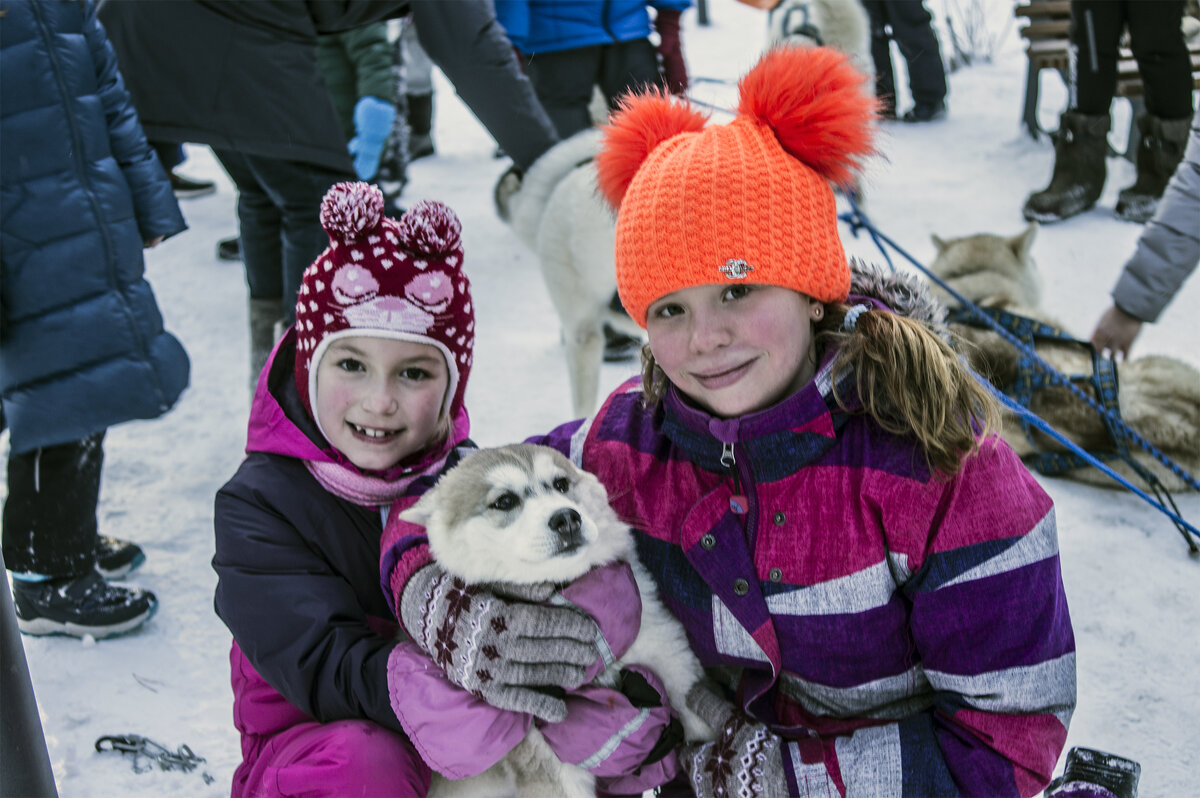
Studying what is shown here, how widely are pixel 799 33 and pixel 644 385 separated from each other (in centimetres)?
354

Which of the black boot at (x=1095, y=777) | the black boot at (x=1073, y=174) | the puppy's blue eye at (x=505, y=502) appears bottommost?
the black boot at (x=1073, y=174)

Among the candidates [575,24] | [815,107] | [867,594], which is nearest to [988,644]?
[867,594]

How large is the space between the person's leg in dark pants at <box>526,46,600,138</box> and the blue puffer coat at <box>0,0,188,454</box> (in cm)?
192

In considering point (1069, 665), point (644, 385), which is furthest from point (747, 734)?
point (644, 385)

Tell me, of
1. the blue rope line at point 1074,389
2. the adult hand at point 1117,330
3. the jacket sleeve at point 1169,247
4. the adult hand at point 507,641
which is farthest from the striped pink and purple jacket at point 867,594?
the adult hand at point 1117,330

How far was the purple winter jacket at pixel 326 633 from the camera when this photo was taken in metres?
1.38

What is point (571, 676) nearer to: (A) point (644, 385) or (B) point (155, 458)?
(A) point (644, 385)

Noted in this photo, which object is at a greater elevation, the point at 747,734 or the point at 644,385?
the point at 644,385

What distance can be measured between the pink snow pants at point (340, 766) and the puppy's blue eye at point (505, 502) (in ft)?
1.30

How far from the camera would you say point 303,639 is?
4.86ft

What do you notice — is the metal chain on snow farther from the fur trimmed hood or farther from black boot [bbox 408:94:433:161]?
black boot [bbox 408:94:433:161]

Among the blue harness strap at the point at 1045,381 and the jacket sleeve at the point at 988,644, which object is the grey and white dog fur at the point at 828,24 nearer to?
the blue harness strap at the point at 1045,381

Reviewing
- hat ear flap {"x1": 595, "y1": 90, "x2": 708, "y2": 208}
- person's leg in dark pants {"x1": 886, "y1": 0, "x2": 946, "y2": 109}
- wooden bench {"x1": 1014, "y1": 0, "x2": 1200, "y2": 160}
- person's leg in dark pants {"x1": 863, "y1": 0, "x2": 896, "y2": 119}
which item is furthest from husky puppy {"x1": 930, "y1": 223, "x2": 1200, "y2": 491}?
person's leg in dark pants {"x1": 863, "y1": 0, "x2": 896, "y2": 119}

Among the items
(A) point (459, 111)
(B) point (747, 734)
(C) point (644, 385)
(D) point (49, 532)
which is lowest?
(A) point (459, 111)
